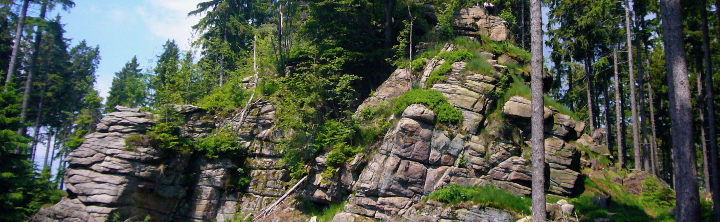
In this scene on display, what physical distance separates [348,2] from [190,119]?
8.94 meters

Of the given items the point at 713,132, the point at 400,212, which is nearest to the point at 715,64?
the point at 713,132

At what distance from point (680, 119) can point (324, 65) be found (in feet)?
40.6

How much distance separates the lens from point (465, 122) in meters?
14.2

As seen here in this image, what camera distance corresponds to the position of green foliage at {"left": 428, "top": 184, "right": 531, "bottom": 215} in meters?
12.1

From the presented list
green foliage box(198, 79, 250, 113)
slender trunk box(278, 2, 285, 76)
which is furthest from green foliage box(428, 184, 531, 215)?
green foliage box(198, 79, 250, 113)

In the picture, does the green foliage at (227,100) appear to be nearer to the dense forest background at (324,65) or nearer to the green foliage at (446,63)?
the dense forest background at (324,65)

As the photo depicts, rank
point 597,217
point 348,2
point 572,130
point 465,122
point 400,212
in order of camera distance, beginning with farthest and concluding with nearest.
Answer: point 348,2, point 572,130, point 465,122, point 400,212, point 597,217

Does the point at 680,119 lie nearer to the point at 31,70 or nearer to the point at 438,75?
the point at 438,75

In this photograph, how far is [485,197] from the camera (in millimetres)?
12359

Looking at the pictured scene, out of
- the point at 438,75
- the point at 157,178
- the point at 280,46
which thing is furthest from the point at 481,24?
the point at 157,178

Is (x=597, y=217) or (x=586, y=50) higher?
(x=586, y=50)

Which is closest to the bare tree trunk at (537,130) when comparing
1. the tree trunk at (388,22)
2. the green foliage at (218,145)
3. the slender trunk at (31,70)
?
the tree trunk at (388,22)

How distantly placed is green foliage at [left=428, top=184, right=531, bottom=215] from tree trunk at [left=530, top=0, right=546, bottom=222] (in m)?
2.08

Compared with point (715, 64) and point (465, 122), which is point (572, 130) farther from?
point (715, 64)
